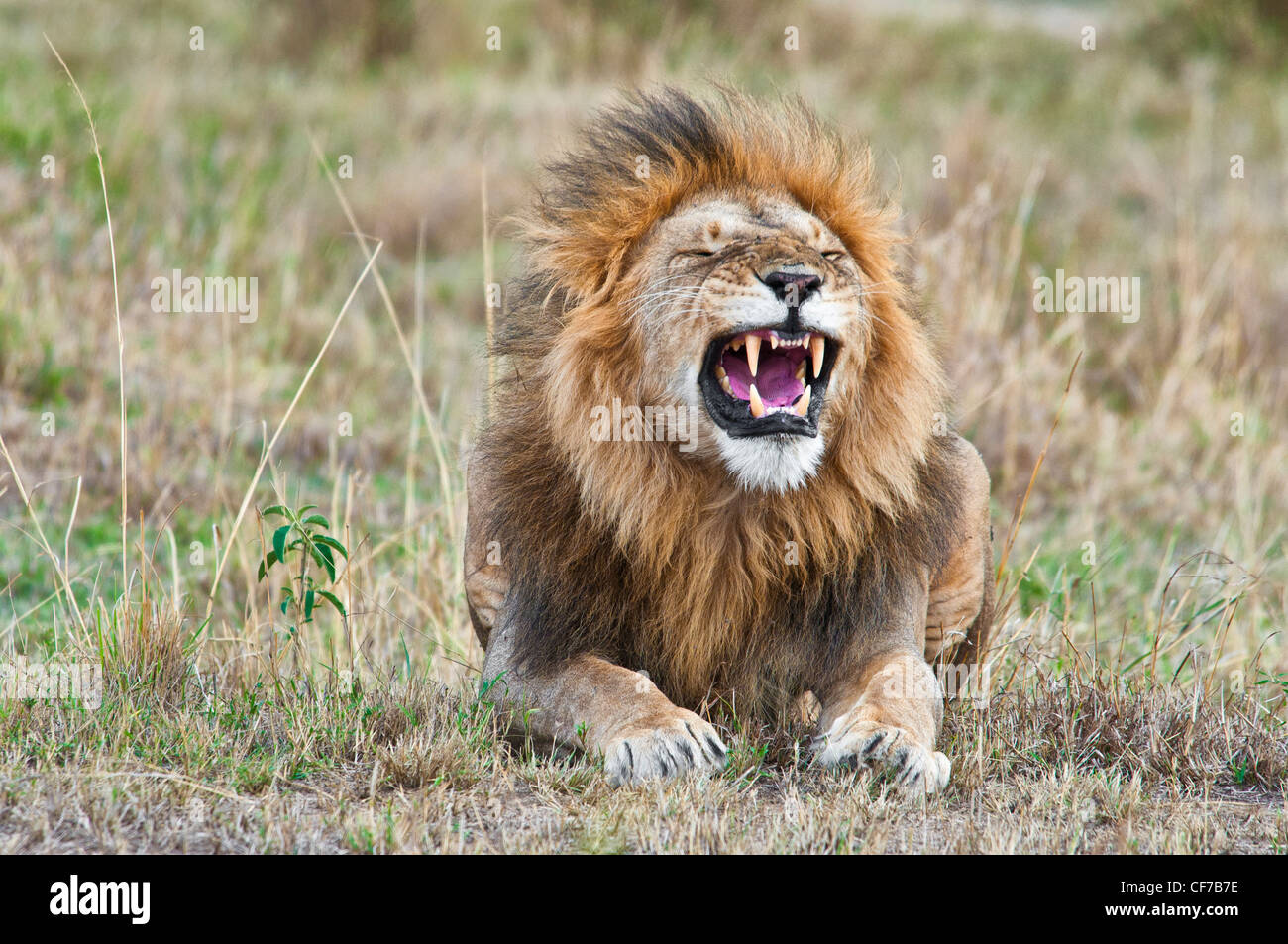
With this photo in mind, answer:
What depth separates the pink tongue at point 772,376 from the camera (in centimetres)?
416

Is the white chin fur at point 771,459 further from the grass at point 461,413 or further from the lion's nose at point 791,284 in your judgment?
the grass at point 461,413

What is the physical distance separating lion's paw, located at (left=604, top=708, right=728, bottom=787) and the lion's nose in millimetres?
1079

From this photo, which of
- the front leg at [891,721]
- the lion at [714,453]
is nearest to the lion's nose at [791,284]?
the lion at [714,453]

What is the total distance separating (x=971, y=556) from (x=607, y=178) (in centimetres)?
176

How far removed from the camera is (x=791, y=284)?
12.8 ft

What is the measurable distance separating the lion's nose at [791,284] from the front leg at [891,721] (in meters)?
1.03

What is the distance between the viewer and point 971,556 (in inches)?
200

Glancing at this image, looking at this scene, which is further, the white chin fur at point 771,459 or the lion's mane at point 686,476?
the lion's mane at point 686,476

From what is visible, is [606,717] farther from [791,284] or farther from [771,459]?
[791,284]

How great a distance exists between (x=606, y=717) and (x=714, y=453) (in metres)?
0.74

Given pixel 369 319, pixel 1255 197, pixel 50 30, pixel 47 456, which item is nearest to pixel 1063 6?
pixel 1255 197

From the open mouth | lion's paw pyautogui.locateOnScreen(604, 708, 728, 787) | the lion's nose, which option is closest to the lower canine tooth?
the open mouth

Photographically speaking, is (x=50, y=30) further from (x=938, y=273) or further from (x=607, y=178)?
(x=607, y=178)

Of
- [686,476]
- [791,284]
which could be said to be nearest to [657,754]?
[686,476]
